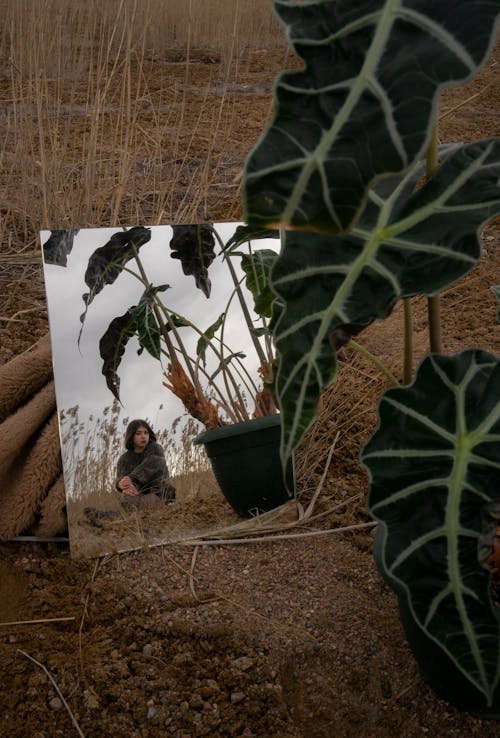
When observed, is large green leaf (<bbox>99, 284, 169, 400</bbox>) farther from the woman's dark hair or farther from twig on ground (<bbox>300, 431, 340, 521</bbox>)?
twig on ground (<bbox>300, 431, 340, 521</bbox>)

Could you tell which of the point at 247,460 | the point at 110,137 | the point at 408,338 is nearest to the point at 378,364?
the point at 408,338

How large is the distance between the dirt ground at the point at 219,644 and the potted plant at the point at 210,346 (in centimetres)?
16

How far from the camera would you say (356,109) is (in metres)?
0.61

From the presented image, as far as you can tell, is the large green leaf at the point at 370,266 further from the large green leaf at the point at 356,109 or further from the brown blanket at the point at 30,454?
the brown blanket at the point at 30,454

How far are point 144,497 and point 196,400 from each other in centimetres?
21

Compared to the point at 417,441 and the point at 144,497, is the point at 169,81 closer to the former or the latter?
the point at 144,497

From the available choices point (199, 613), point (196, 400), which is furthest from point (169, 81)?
point (199, 613)

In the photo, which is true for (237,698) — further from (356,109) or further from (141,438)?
(356,109)

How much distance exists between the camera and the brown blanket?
4.81 feet

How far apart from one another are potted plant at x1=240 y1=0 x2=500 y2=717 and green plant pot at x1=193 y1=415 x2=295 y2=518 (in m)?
0.70

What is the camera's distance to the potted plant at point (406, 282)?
24.2 inches

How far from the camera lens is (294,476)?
1.61 m

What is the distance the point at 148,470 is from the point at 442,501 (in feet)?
2.68

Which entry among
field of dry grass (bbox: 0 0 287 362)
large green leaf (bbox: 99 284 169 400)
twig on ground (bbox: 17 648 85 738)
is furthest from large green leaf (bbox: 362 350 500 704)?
field of dry grass (bbox: 0 0 287 362)
